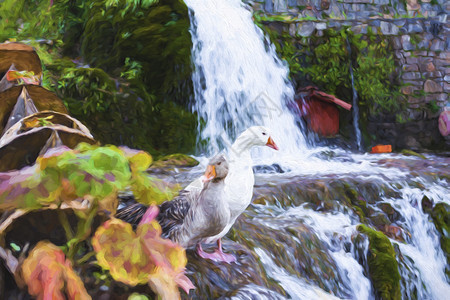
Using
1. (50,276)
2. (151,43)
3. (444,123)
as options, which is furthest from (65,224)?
(444,123)

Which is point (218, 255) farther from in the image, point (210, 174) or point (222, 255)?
point (210, 174)

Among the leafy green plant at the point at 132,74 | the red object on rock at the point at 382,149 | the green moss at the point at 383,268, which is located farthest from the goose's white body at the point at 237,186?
the red object on rock at the point at 382,149

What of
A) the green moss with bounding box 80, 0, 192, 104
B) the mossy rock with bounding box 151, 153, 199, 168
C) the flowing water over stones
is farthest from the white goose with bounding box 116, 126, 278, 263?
the green moss with bounding box 80, 0, 192, 104

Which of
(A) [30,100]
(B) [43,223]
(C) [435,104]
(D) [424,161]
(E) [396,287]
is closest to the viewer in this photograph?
(B) [43,223]

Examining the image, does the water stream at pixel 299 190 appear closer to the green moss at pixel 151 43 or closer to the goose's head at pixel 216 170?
the green moss at pixel 151 43

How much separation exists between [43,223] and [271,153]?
164 inches

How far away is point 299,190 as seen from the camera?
3.70 metres

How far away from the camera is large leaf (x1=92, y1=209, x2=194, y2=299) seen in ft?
5.24

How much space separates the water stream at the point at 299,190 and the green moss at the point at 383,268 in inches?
1.7

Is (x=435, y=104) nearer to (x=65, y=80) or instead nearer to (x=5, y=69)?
(x=65, y=80)

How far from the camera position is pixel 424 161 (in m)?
5.91

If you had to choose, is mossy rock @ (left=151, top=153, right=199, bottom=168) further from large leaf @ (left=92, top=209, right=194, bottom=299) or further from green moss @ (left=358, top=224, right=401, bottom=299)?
large leaf @ (left=92, top=209, right=194, bottom=299)

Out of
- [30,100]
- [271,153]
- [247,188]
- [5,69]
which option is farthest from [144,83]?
[247,188]

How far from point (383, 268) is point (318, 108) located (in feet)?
13.2
